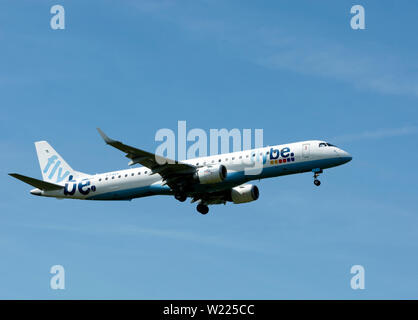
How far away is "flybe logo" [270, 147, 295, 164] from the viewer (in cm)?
5506

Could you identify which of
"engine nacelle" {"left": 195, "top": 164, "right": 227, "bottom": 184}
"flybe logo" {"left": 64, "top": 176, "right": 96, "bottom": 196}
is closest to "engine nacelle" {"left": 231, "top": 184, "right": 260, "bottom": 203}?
"engine nacelle" {"left": 195, "top": 164, "right": 227, "bottom": 184}

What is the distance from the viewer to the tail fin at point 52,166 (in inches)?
2564

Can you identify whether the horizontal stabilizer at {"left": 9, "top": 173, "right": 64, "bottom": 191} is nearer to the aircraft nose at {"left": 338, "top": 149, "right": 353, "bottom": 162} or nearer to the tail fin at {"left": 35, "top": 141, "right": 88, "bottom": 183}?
the tail fin at {"left": 35, "top": 141, "right": 88, "bottom": 183}

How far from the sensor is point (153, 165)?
Answer: 56.8m

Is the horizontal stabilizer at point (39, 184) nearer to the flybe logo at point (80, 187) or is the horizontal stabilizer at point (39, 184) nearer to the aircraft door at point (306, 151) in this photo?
the flybe logo at point (80, 187)

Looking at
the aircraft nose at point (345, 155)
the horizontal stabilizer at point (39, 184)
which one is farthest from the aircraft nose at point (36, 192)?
the aircraft nose at point (345, 155)

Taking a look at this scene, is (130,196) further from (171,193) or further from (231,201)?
(231,201)

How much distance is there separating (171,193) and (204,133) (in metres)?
7.57

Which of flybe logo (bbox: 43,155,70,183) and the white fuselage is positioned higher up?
flybe logo (bbox: 43,155,70,183)

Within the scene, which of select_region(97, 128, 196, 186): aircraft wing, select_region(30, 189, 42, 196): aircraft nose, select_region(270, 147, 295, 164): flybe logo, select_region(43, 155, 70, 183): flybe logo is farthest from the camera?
select_region(43, 155, 70, 183): flybe logo

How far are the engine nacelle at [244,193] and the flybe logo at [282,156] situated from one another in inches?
249

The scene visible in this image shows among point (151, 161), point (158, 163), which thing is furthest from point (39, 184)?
point (158, 163)

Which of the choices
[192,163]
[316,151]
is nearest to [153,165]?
[192,163]

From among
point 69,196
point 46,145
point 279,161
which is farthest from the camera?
point 46,145
